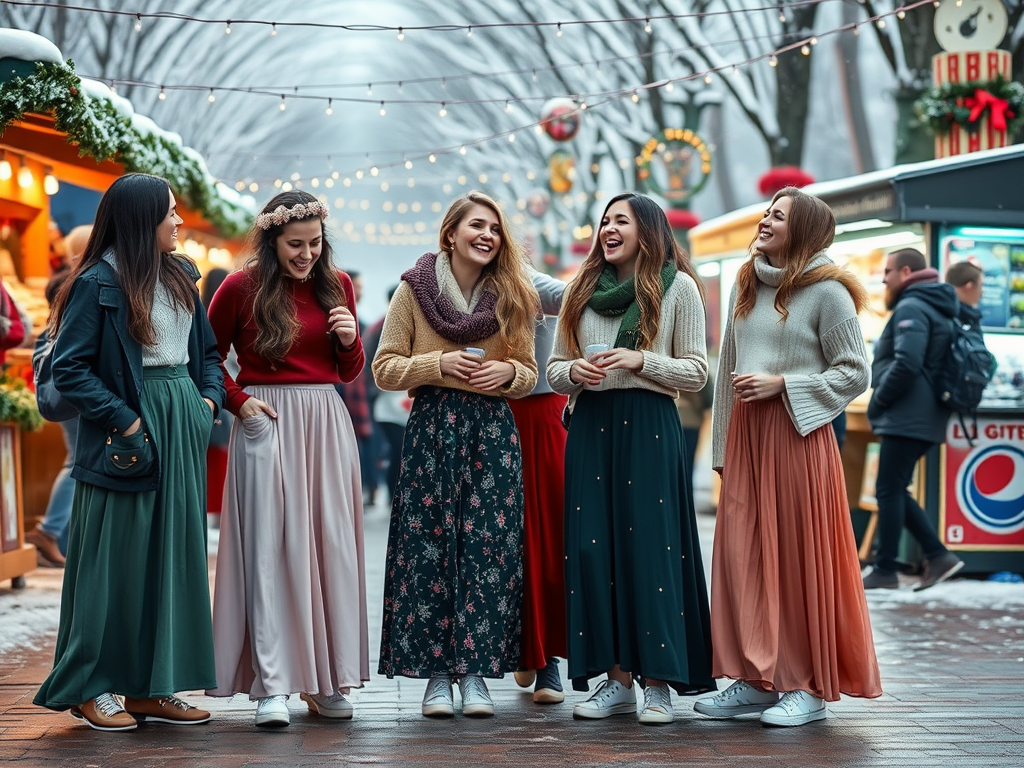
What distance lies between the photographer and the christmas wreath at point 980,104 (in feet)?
33.5

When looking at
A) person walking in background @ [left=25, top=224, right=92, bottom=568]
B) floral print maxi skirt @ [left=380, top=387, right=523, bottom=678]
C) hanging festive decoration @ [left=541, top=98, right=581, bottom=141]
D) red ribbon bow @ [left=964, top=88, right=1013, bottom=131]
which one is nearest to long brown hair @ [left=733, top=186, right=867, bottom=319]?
floral print maxi skirt @ [left=380, top=387, right=523, bottom=678]

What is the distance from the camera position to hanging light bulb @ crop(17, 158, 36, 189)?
10.1 m

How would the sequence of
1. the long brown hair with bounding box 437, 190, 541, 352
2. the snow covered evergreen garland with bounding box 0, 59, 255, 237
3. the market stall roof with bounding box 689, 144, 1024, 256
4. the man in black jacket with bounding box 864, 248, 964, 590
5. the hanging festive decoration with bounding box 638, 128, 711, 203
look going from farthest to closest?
the hanging festive decoration with bounding box 638, 128, 711, 203 → the market stall roof with bounding box 689, 144, 1024, 256 → the man in black jacket with bounding box 864, 248, 964, 590 → the snow covered evergreen garland with bounding box 0, 59, 255, 237 → the long brown hair with bounding box 437, 190, 541, 352

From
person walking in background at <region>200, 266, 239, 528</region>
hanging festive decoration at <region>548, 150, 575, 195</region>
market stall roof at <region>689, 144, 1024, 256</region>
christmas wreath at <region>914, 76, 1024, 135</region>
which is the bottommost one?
person walking in background at <region>200, 266, 239, 528</region>

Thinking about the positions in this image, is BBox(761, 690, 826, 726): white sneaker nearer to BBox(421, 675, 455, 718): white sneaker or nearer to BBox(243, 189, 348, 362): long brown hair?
BBox(421, 675, 455, 718): white sneaker

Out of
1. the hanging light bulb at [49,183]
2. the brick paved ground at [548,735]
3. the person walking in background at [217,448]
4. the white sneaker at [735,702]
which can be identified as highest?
the hanging light bulb at [49,183]

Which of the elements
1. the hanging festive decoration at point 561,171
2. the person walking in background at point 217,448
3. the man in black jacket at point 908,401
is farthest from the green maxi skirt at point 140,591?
the hanging festive decoration at point 561,171

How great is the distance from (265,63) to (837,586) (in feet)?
119

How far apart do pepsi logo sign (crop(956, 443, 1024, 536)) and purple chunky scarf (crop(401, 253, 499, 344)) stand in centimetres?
467

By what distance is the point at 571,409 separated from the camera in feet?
17.2

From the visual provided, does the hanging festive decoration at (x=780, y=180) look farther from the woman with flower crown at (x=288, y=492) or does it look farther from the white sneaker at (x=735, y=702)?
the woman with flower crown at (x=288, y=492)

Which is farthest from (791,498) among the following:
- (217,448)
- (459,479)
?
(217,448)

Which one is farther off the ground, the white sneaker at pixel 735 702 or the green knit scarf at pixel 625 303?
the green knit scarf at pixel 625 303

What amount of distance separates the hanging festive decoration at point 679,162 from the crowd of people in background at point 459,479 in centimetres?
1270
